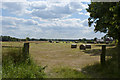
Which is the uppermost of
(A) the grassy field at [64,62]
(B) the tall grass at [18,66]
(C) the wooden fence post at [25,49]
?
(C) the wooden fence post at [25,49]

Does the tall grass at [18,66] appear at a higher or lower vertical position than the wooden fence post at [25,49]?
lower

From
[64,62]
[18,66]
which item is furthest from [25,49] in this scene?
[64,62]

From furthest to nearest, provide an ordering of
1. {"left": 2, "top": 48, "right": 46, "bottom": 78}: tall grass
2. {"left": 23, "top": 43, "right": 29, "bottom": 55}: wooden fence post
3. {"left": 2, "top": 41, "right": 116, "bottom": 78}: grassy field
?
{"left": 23, "top": 43, "right": 29, "bottom": 55}: wooden fence post → {"left": 2, "top": 41, "right": 116, "bottom": 78}: grassy field → {"left": 2, "top": 48, "right": 46, "bottom": 78}: tall grass

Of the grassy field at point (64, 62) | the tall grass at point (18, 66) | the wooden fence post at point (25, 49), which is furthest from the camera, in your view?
the wooden fence post at point (25, 49)

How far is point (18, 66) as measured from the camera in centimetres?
645

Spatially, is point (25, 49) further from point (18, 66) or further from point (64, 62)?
point (64, 62)

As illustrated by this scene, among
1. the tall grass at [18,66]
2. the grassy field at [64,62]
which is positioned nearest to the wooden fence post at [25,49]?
the tall grass at [18,66]

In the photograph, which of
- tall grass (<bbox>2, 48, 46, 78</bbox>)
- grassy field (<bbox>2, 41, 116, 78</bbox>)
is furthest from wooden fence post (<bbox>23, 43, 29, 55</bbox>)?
grassy field (<bbox>2, 41, 116, 78</bbox>)

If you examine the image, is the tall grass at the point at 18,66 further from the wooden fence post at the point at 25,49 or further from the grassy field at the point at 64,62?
the grassy field at the point at 64,62

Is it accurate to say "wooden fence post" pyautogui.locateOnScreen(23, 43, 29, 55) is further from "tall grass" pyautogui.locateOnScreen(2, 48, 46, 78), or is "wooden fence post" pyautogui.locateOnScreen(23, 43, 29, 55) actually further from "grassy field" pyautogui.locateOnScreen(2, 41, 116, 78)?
"grassy field" pyautogui.locateOnScreen(2, 41, 116, 78)

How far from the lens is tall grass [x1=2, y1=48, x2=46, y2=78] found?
557 cm

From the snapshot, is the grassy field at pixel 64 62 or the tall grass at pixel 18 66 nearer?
the tall grass at pixel 18 66

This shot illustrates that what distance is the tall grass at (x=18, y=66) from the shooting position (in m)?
5.57

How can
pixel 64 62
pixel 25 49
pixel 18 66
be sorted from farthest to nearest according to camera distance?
1. pixel 64 62
2. pixel 25 49
3. pixel 18 66
